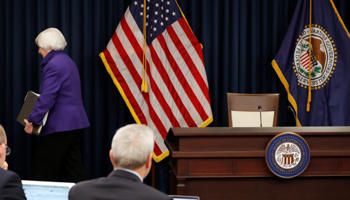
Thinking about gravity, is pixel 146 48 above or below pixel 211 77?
above

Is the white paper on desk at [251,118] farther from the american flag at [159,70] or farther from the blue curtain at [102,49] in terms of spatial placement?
the blue curtain at [102,49]

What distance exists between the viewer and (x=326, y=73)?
4797mm

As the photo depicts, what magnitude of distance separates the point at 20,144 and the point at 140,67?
1.59 metres

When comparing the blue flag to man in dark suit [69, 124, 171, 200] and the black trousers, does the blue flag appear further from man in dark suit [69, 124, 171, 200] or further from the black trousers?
man in dark suit [69, 124, 171, 200]

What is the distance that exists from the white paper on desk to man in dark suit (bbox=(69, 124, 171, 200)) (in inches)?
108

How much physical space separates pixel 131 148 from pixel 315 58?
3.81m

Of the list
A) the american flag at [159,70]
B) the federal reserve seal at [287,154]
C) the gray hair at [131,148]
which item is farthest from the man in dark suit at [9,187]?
the american flag at [159,70]

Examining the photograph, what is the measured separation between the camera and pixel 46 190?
1752 millimetres

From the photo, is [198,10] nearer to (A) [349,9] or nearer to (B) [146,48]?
(B) [146,48]

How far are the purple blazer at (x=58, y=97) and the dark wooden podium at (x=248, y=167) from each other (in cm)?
116

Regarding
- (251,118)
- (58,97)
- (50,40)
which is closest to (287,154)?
(251,118)

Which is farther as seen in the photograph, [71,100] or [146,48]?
[146,48]

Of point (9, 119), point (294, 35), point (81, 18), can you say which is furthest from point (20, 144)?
point (294, 35)

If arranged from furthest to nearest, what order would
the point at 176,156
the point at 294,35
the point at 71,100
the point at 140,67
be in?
the point at 294,35 → the point at 140,67 → the point at 71,100 → the point at 176,156
